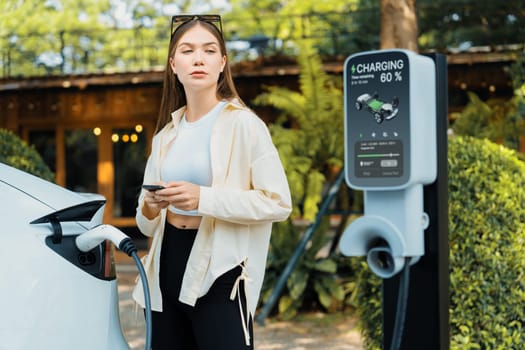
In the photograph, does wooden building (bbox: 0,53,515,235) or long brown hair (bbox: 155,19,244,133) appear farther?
wooden building (bbox: 0,53,515,235)

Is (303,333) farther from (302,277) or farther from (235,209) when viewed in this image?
(235,209)

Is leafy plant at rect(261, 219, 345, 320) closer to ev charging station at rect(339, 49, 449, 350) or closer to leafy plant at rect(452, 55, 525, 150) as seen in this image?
leafy plant at rect(452, 55, 525, 150)

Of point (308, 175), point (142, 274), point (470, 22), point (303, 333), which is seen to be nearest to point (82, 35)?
point (470, 22)

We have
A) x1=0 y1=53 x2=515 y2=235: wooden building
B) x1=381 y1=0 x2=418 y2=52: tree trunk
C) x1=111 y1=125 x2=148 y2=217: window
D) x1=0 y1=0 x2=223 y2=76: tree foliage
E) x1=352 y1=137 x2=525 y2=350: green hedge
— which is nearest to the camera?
x1=352 y1=137 x2=525 y2=350: green hedge

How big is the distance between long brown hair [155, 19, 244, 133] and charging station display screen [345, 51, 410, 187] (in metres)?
0.41

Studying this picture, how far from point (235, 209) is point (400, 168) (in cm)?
59

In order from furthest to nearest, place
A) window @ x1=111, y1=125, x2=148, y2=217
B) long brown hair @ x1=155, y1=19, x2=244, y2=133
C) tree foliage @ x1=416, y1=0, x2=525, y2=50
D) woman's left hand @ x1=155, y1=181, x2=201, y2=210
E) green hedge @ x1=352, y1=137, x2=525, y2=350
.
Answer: window @ x1=111, y1=125, x2=148, y2=217 → tree foliage @ x1=416, y1=0, x2=525, y2=50 → green hedge @ x1=352, y1=137, x2=525, y2=350 → long brown hair @ x1=155, y1=19, x2=244, y2=133 → woman's left hand @ x1=155, y1=181, x2=201, y2=210

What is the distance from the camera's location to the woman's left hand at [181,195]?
1.95 metres

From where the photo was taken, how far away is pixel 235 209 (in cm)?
200

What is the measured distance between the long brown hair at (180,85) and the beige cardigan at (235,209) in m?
0.12

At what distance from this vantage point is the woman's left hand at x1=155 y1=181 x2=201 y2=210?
6.40 feet

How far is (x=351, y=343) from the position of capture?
564 centimetres

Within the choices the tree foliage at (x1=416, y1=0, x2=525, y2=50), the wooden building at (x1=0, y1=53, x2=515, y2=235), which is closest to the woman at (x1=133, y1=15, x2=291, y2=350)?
the wooden building at (x1=0, y1=53, x2=515, y2=235)

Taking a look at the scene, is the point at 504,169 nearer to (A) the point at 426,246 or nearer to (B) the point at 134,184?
(A) the point at 426,246
